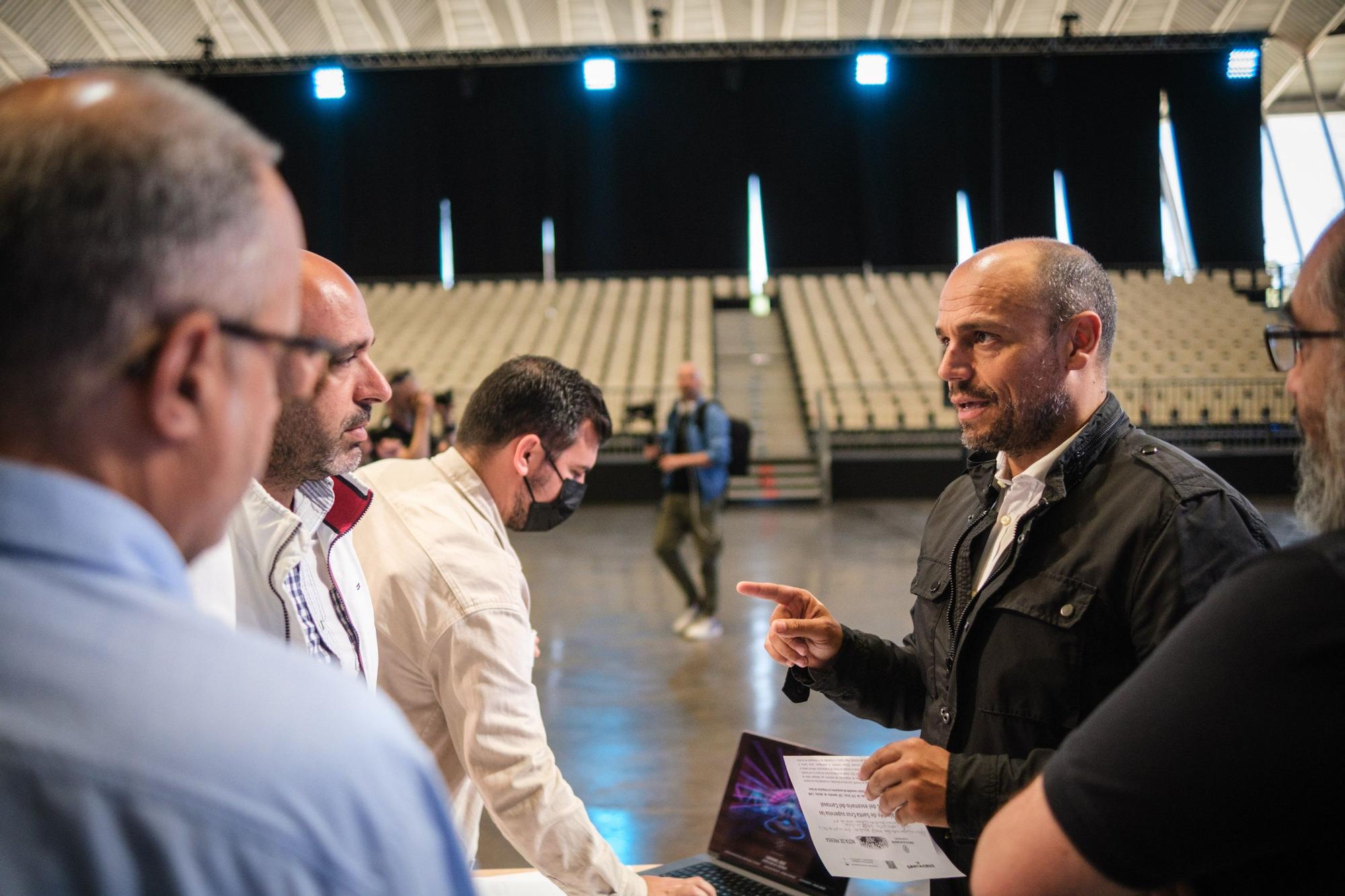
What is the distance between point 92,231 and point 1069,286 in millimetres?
1665

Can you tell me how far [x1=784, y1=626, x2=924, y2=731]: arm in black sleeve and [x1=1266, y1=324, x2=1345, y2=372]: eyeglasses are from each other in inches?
37.2

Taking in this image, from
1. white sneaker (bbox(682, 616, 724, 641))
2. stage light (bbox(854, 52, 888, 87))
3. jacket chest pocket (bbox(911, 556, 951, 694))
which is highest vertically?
stage light (bbox(854, 52, 888, 87))

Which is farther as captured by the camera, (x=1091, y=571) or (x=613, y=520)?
(x=613, y=520)

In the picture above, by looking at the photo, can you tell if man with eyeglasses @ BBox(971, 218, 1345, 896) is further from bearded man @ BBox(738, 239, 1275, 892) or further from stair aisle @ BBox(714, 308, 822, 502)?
stair aisle @ BBox(714, 308, 822, 502)

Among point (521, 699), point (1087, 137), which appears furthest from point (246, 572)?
point (1087, 137)

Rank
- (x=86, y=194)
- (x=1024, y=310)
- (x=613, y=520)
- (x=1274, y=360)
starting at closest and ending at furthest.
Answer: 1. (x=86, y=194)
2. (x=1274, y=360)
3. (x=1024, y=310)
4. (x=613, y=520)

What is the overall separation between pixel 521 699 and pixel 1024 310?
119cm

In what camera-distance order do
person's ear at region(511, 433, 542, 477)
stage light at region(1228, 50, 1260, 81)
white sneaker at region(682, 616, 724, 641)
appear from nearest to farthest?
1. person's ear at region(511, 433, 542, 477)
2. white sneaker at region(682, 616, 724, 641)
3. stage light at region(1228, 50, 1260, 81)

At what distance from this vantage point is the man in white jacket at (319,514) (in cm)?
155

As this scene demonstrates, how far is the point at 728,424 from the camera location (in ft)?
25.0

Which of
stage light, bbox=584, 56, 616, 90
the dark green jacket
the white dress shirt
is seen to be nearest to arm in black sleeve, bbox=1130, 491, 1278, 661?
the dark green jacket

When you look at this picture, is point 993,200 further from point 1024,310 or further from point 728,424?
point 1024,310

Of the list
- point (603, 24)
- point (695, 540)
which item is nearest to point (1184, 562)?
point (695, 540)

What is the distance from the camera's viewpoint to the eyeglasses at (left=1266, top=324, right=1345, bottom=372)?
36.8 inches
